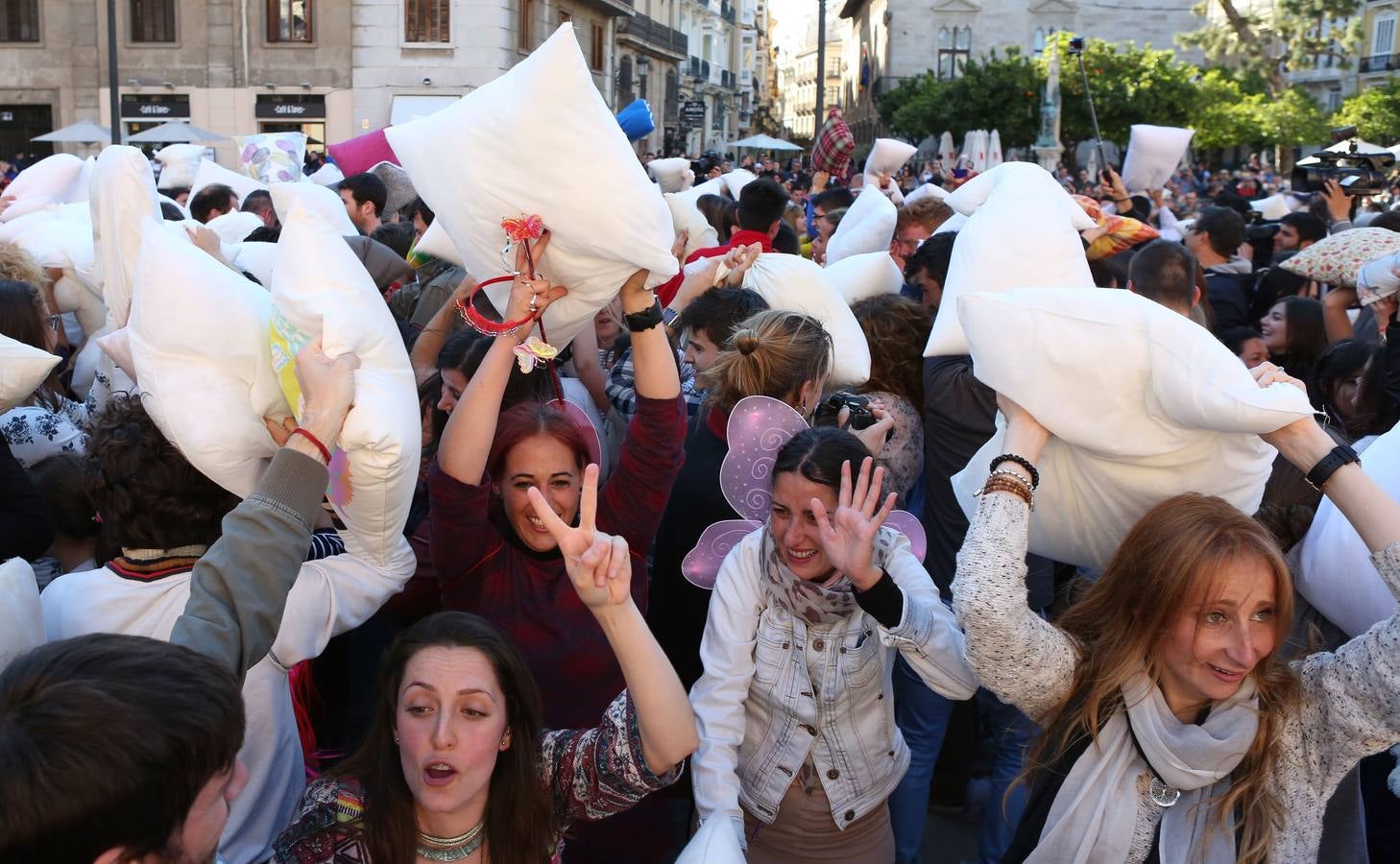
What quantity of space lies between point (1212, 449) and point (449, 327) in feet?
8.75

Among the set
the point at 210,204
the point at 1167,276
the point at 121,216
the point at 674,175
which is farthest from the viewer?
the point at 674,175

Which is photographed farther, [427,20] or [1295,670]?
[427,20]

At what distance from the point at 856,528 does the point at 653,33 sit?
40413mm

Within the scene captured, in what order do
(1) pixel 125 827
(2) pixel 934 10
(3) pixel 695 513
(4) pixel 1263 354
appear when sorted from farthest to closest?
(2) pixel 934 10, (4) pixel 1263 354, (3) pixel 695 513, (1) pixel 125 827

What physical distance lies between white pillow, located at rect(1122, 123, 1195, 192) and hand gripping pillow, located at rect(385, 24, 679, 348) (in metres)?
7.26

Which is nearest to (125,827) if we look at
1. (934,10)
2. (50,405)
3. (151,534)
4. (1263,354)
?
(151,534)

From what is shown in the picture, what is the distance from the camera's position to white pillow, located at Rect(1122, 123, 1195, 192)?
875 centimetres

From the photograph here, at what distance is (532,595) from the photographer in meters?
2.60

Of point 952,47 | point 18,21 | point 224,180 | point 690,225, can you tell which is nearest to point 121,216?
point 690,225

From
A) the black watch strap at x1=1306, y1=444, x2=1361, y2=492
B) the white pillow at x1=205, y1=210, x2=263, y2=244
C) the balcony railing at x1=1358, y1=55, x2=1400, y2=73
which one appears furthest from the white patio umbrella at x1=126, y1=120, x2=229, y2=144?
the balcony railing at x1=1358, y1=55, x2=1400, y2=73

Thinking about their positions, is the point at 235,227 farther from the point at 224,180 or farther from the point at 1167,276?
A: the point at 1167,276

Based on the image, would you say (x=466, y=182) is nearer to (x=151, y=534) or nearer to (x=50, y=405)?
(x=151, y=534)

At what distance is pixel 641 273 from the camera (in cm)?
263

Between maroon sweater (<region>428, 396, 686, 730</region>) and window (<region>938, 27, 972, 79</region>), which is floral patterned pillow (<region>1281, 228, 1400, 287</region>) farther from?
window (<region>938, 27, 972, 79</region>)
